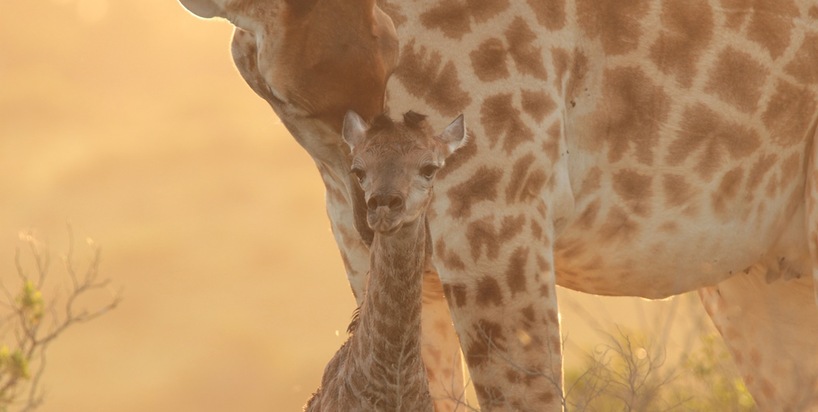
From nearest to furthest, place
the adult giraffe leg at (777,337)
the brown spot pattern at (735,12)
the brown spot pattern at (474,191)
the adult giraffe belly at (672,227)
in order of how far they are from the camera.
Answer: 1. the brown spot pattern at (474,191)
2. the adult giraffe belly at (672,227)
3. the brown spot pattern at (735,12)
4. the adult giraffe leg at (777,337)

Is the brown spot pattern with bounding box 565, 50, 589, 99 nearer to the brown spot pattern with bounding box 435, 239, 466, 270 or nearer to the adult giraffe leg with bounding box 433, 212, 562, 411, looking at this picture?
the adult giraffe leg with bounding box 433, 212, 562, 411

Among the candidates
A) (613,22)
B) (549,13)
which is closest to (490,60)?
(549,13)

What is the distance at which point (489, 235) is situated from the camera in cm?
730

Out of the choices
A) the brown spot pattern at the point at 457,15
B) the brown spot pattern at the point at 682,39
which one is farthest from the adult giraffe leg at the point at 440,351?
the brown spot pattern at the point at 682,39

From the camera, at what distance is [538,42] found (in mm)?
7492

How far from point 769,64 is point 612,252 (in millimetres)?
1306

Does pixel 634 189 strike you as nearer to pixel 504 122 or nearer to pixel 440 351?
pixel 504 122

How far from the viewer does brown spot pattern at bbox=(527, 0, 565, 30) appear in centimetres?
756

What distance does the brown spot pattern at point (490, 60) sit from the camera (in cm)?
738

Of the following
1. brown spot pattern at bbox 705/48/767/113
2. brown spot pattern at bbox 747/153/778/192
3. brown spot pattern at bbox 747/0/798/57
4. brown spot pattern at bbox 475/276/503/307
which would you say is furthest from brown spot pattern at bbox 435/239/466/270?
brown spot pattern at bbox 747/0/798/57

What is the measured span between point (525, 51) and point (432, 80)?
474 mm

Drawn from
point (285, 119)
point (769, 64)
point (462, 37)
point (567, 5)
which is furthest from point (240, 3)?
point (769, 64)

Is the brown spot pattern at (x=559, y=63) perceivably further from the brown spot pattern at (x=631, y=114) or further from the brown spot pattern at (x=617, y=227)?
the brown spot pattern at (x=617, y=227)

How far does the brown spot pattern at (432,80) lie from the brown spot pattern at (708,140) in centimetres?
125
